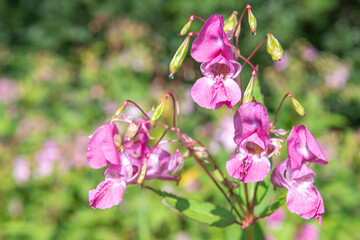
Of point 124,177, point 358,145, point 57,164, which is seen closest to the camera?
point 124,177

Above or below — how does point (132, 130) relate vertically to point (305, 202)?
above

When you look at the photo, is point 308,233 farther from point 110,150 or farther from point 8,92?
point 8,92

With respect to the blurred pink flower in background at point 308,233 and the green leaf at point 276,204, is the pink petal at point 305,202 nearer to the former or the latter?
the green leaf at point 276,204

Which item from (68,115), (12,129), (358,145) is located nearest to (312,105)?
(358,145)

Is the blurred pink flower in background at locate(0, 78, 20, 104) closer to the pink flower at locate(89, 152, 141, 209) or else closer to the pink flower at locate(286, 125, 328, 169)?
the pink flower at locate(89, 152, 141, 209)

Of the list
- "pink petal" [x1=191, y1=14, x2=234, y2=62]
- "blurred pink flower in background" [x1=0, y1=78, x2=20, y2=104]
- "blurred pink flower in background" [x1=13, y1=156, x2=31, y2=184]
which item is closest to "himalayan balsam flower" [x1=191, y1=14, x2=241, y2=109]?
"pink petal" [x1=191, y1=14, x2=234, y2=62]

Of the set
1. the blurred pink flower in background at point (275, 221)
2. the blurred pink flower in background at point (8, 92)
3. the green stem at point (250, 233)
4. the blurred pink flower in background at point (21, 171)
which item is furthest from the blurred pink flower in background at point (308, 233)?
the blurred pink flower in background at point (8, 92)

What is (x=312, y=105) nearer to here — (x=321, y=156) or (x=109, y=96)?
(x=109, y=96)

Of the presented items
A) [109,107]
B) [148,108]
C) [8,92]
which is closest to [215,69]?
[148,108]
